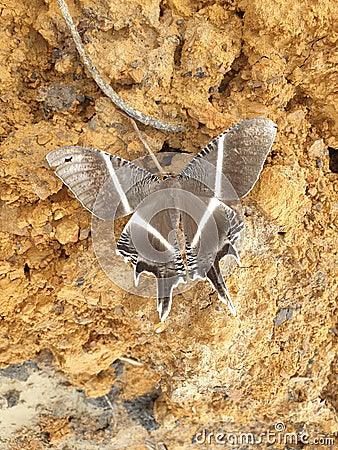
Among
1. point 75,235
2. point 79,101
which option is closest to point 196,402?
point 75,235

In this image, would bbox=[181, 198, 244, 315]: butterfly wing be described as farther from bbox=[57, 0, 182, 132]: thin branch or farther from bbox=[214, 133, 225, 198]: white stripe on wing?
bbox=[57, 0, 182, 132]: thin branch

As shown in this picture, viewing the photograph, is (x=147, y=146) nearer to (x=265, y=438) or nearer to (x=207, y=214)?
(x=207, y=214)

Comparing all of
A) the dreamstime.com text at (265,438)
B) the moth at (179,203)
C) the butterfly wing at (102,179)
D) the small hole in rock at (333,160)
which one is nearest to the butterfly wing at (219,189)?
the moth at (179,203)

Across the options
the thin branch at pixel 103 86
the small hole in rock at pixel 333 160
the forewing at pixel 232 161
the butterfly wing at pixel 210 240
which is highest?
the thin branch at pixel 103 86

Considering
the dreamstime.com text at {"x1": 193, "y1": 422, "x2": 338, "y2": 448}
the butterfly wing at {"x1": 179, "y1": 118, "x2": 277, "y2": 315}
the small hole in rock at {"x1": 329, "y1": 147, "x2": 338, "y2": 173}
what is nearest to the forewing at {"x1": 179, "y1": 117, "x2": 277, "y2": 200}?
the butterfly wing at {"x1": 179, "y1": 118, "x2": 277, "y2": 315}

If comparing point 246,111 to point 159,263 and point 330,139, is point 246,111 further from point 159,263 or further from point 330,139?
point 159,263

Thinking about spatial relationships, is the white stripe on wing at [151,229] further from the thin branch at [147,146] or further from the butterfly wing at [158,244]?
the thin branch at [147,146]

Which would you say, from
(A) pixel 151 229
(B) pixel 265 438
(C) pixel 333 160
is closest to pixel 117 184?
(A) pixel 151 229
